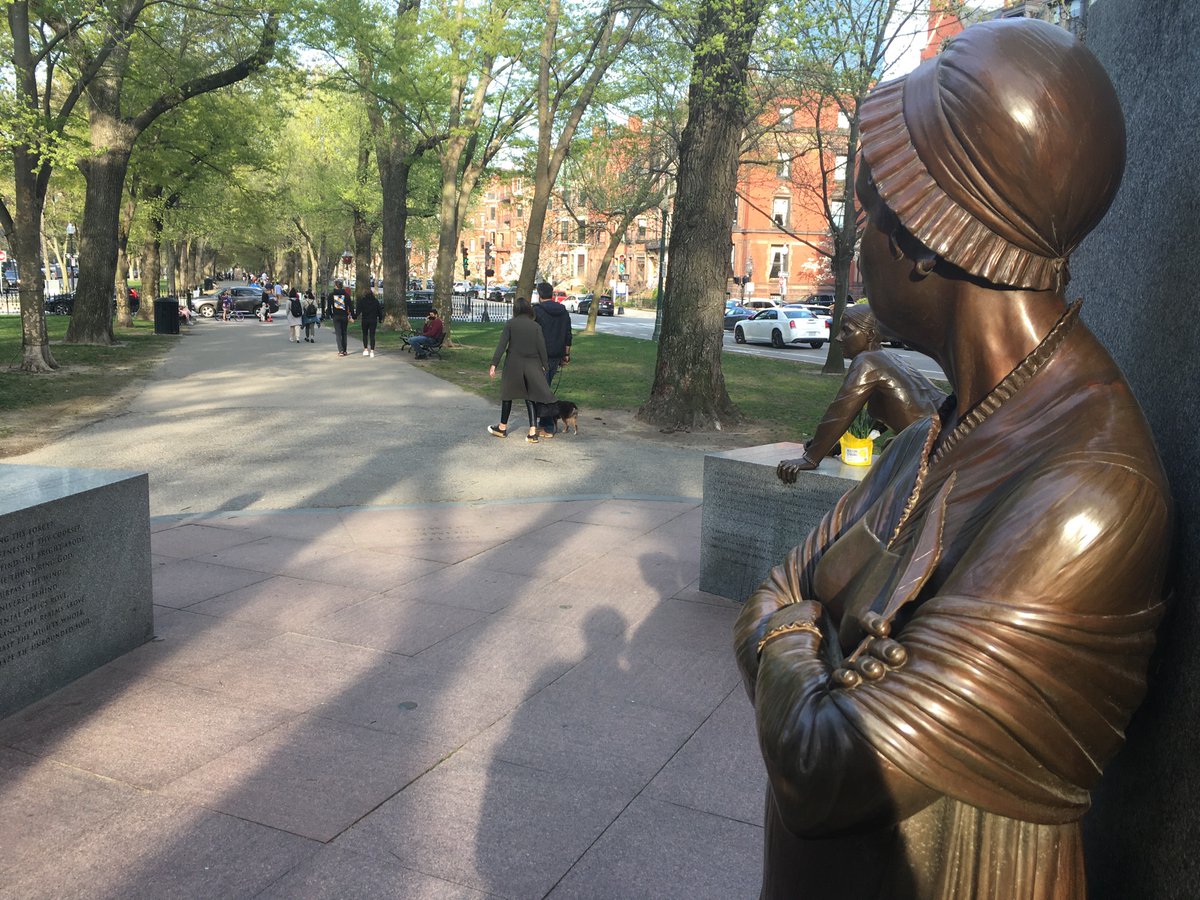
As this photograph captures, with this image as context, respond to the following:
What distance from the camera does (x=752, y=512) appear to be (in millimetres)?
6301

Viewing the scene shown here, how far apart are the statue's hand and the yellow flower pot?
1.74 feet

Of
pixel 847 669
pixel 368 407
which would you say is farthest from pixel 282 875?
pixel 368 407

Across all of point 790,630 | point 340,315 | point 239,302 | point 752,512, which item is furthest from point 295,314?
point 790,630

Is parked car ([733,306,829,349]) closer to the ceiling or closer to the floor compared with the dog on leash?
closer to the ceiling

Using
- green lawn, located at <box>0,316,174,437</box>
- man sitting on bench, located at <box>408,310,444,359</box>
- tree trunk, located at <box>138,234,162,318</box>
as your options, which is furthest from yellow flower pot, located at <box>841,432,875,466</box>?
tree trunk, located at <box>138,234,162,318</box>

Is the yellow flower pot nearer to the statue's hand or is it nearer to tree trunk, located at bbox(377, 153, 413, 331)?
the statue's hand

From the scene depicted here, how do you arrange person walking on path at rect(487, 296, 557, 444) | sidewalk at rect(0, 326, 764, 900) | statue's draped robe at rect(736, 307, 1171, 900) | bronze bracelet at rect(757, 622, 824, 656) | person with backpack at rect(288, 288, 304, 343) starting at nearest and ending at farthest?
statue's draped robe at rect(736, 307, 1171, 900) → bronze bracelet at rect(757, 622, 824, 656) → sidewalk at rect(0, 326, 764, 900) → person walking on path at rect(487, 296, 557, 444) → person with backpack at rect(288, 288, 304, 343)

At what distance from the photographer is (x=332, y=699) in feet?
15.2

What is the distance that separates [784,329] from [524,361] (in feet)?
80.5

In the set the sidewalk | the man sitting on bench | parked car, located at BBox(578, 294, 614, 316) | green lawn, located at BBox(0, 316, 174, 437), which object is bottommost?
the sidewalk

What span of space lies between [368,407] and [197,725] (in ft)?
39.9

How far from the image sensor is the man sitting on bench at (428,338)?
25609mm

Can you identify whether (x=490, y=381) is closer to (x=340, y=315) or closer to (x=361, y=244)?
(x=340, y=315)

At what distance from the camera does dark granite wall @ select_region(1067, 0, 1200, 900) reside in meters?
1.13
